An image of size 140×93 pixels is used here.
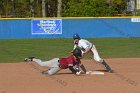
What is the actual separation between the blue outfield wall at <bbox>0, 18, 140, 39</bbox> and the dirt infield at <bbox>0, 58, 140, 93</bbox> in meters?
18.4

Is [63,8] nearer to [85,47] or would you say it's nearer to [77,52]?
[85,47]

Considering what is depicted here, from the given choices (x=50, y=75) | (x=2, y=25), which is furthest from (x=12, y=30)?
(x=50, y=75)

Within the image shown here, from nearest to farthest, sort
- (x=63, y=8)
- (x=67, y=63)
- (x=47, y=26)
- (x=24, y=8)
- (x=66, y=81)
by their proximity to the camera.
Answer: (x=66, y=81) → (x=67, y=63) → (x=47, y=26) → (x=63, y=8) → (x=24, y=8)

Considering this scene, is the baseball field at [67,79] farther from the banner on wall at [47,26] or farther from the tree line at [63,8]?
the tree line at [63,8]

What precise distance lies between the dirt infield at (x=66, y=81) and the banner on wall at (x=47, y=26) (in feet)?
60.6

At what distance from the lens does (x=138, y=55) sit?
79.3ft

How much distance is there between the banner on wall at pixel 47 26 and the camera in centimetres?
3716

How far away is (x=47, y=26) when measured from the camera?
1470 inches

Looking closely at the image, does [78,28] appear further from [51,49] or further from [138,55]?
[138,55]

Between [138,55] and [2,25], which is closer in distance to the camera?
[138,55]

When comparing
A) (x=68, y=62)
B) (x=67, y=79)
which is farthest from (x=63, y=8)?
(x=67, y=79)

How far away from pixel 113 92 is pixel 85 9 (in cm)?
3782


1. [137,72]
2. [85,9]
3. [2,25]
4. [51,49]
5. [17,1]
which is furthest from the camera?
[17,1]

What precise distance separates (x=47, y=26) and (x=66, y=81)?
23119mm
